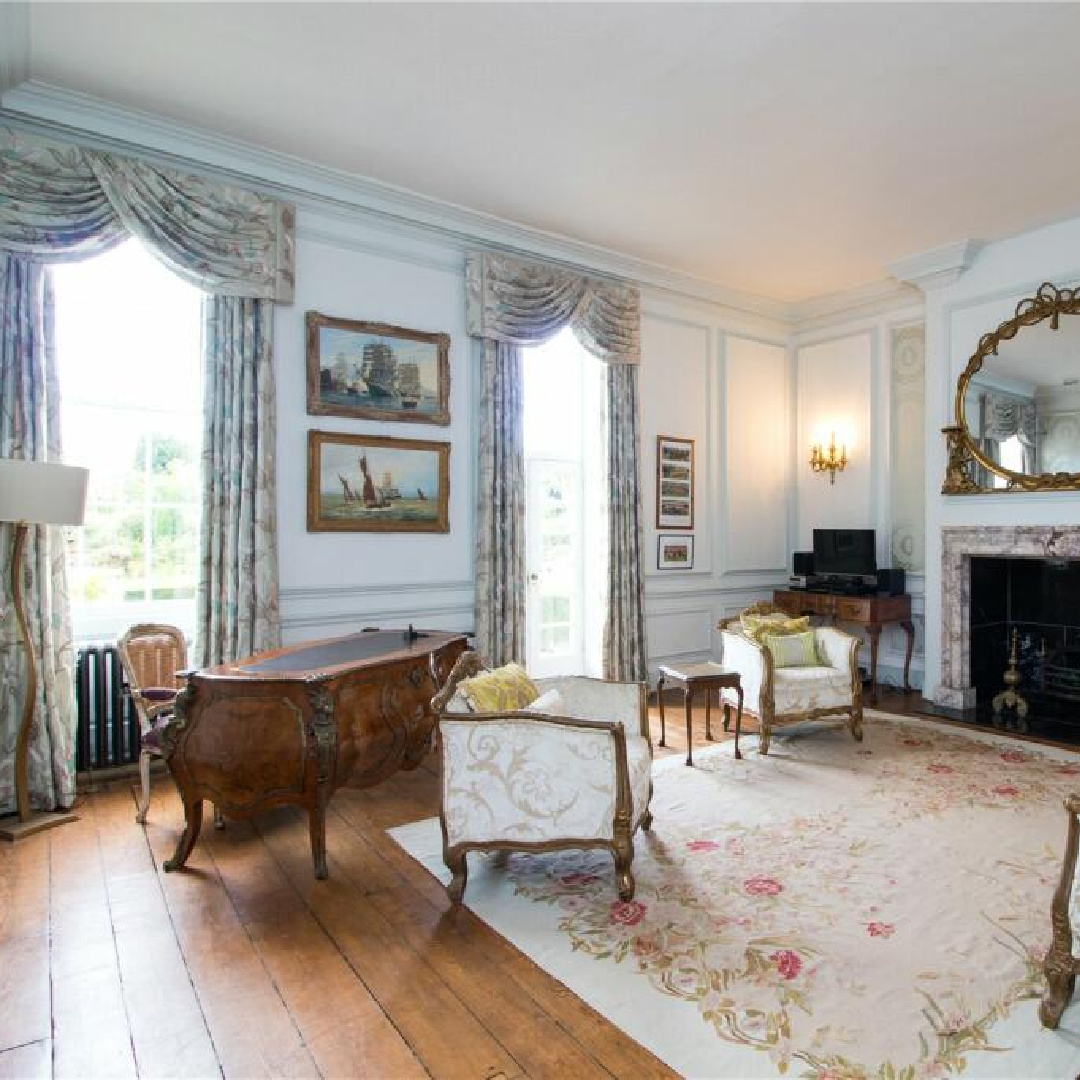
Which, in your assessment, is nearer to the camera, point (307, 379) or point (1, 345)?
point (1, 345)

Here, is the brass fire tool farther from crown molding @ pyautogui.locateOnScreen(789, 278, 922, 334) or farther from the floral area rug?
crown molding @ pyautogui.locateOnScreen(789, 278, 922, 334)

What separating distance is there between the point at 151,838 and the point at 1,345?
2.49 metres

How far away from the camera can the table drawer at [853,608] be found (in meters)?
6.00

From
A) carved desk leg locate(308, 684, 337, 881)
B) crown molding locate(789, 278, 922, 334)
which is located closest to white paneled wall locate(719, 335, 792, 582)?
crown molding locate(789, 278, 922, 334)

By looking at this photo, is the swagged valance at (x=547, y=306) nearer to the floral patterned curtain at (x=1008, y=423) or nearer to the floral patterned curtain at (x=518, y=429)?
the floral patterned curtain at (x=518, y=429)

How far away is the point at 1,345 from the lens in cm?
363

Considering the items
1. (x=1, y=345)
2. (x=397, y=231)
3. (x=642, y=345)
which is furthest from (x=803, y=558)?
(x=1, y=345)

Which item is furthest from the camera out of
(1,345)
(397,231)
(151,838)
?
(397,231)

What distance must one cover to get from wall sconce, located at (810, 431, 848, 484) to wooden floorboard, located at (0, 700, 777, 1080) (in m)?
5.44

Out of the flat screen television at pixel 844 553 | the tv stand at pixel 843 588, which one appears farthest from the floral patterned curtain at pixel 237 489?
the flat screen television at pixel 844 553

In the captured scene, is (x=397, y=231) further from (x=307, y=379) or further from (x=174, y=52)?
(x=174, y=52)

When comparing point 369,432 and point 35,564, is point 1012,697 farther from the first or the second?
point 35,564

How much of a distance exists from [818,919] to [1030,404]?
450cm

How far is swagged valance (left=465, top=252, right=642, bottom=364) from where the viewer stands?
5.24 m
